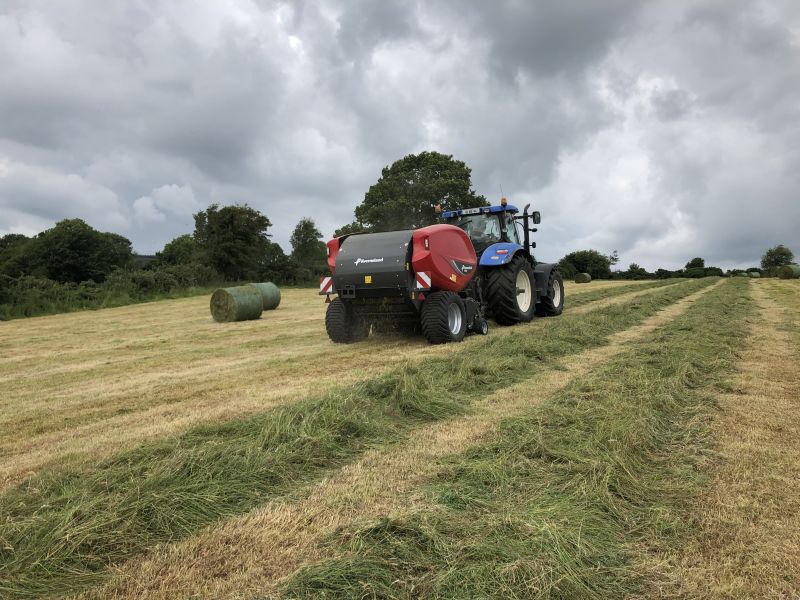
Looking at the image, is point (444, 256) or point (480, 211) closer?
point (444, 256)

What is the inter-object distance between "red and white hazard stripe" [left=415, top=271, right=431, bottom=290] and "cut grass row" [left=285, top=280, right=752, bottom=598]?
3.50m

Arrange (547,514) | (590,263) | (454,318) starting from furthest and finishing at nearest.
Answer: (590,263), (454,318), (547,514)

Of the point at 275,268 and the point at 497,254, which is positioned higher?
the point at 275,268

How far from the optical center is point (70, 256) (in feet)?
122

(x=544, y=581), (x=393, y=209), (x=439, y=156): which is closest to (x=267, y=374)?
(x=544, y=581)

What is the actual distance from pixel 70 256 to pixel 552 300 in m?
36.9

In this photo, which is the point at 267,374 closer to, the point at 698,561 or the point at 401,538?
the point at 401,538

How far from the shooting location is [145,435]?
380 centimetres

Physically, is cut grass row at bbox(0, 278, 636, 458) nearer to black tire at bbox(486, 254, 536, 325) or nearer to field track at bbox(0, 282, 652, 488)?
field track at bbox(0, 282, 652, 488)

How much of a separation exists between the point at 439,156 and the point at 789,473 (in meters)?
38.9

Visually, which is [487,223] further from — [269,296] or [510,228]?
[269,296]

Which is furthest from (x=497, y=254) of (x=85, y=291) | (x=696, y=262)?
(x=696, y=262)

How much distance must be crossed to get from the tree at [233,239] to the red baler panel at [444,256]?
90.4 ft

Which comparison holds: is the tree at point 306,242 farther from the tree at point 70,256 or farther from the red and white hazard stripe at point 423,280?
the red and white hazard stripe at point 423,280
